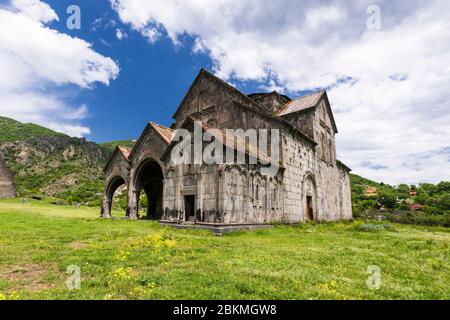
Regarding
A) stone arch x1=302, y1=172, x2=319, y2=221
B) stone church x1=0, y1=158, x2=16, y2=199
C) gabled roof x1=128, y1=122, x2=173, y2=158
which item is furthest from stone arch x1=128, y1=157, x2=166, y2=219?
stone church x1=0, y1=158, x2=16, y2=199

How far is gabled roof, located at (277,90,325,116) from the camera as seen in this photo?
25.5 meters

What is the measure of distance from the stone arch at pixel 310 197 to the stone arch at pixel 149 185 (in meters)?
12.1

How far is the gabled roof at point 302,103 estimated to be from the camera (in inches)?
1003

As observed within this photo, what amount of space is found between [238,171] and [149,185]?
1770 cm

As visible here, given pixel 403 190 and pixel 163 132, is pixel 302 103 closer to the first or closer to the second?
pixel 163 132

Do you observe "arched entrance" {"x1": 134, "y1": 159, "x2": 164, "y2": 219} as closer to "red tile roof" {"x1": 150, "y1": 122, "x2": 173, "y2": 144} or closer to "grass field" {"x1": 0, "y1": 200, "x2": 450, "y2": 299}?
"red tile roof" {"x1": 150, "y1": 122, "x2": 173, "y2": 144}

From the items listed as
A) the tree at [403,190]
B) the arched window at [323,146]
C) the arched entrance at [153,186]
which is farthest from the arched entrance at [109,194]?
the tree at [403,190]

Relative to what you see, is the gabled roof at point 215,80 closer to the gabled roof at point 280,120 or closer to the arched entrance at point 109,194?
the gabled roof at point 280,120

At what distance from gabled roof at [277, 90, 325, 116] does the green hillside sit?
12171 cm

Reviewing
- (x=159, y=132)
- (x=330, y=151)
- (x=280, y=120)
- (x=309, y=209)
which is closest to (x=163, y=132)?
(x=159, y=132)

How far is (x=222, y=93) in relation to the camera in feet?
75.0

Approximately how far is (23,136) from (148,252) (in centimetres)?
13944

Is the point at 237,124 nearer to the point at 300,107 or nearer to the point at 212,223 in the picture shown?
the point at 300,107
